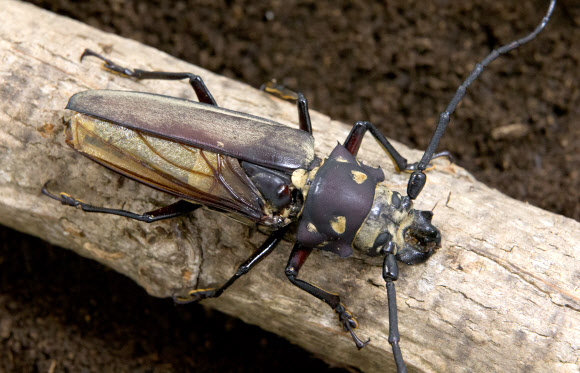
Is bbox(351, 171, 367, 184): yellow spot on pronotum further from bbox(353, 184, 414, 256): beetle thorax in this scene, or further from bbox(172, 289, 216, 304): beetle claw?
bbox(172, 289, 216, 304): beetle claw

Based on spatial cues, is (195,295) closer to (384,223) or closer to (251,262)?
(251,262)

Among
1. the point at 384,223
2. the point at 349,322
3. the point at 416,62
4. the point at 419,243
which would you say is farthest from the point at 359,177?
the point at 416,62

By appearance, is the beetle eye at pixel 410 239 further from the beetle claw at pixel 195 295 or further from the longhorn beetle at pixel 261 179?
the beetle claw at pixel 195 295

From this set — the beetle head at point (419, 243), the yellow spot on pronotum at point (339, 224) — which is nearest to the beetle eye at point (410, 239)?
the beetle head at point (419, 243)

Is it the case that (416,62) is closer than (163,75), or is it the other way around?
(163,75)

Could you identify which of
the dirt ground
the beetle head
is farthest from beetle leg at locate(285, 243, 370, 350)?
the dirt ground

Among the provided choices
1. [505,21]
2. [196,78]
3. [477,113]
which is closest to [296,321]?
[196,78]
